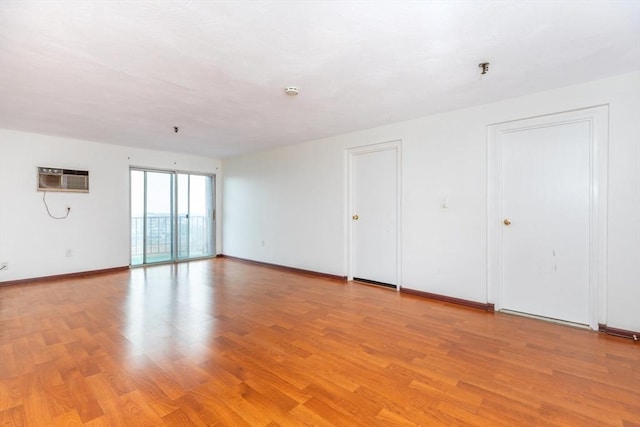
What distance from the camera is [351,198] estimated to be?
4.79 metres

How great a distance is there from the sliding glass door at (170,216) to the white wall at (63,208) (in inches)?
10.0

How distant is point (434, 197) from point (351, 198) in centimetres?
137

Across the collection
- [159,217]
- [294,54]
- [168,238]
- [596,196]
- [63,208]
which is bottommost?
[168,238]

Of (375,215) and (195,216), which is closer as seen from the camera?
(375,215)

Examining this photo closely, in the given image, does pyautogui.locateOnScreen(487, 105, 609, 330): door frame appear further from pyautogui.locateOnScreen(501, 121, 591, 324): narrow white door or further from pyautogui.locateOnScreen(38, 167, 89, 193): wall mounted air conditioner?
pyautogui.locateOnScreen(38, 167, 89, 193): wall mounted air conditioner

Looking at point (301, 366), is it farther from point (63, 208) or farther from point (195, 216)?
point (195, 216)

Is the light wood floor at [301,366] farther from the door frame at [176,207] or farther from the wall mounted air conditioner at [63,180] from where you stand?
the door frame at [176,207]

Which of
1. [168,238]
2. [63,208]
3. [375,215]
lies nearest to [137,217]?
[168,238]

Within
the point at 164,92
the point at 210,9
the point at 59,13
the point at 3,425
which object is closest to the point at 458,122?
the point at 210,9

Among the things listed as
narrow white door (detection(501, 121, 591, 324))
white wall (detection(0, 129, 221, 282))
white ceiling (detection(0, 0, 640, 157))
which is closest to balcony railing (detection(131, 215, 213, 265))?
white wall (detection(0, 129, 221, 282))

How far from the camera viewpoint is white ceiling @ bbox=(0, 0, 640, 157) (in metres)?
1.81

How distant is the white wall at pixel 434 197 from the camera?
2705 millimetres

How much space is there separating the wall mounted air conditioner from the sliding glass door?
82cm

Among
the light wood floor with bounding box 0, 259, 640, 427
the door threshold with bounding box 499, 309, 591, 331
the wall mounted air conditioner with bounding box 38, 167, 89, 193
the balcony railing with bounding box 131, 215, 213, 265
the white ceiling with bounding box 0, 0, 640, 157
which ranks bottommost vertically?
the light wood floor with bounding box 0, 259, 640, 427
